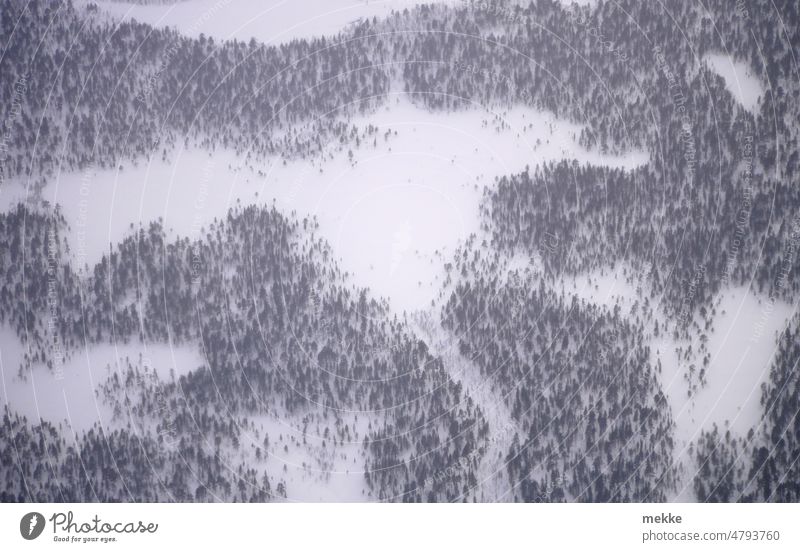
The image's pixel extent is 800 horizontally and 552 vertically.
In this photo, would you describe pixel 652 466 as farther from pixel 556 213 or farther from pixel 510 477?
pixel 556 213

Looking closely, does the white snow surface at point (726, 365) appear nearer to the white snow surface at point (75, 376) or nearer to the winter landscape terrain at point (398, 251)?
the winter landscape terrain at point (398, 251)

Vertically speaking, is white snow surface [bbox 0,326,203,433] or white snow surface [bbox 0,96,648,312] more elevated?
white snow surface [bbox 0,96,648,312]

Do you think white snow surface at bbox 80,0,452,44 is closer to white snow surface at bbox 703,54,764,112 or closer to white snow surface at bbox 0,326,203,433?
white snow surface at bbox 703,54,764,112
